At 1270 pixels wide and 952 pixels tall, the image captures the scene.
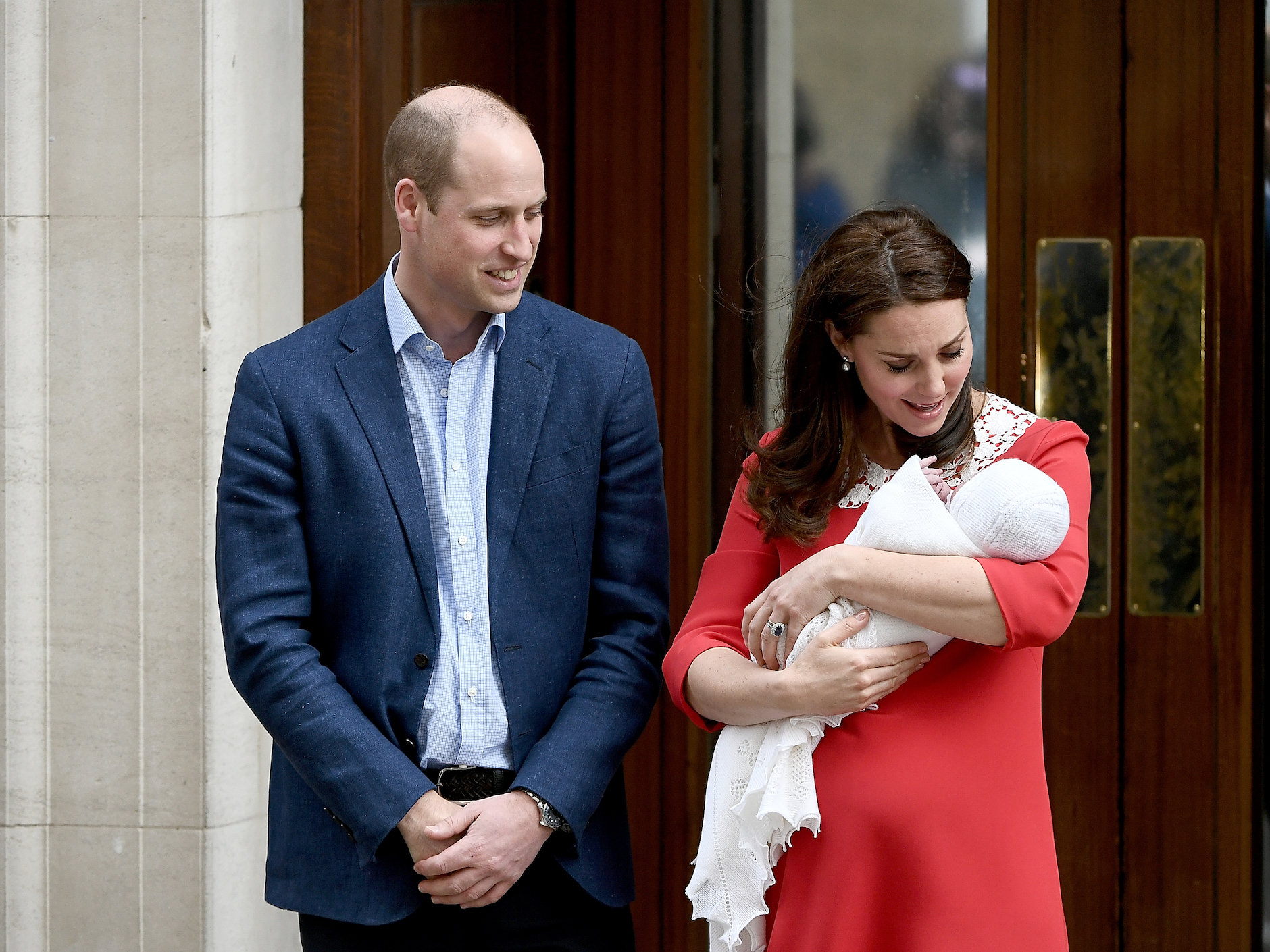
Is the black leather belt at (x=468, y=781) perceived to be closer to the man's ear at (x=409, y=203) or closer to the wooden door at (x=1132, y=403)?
the man's ear at (x=409, y=203)

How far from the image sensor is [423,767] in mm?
1895

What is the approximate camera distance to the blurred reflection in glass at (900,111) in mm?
2689

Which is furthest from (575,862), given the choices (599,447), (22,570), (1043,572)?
(22,570)

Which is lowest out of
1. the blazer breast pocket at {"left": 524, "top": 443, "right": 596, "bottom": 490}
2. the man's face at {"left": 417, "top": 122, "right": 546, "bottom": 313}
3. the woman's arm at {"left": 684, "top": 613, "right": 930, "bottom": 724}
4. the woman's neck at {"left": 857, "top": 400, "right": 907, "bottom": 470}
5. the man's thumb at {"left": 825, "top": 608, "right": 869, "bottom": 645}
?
the woman's arm at {"left": 684, "top": 613, "right": 930, "bottom": 724}

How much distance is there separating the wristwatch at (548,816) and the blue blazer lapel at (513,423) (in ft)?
0.96

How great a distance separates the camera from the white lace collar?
5.82ft

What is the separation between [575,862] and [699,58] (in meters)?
1.69

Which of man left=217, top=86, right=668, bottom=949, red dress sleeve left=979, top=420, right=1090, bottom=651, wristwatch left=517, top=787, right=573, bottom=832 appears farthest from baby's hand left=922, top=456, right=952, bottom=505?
wristwatch left=517, top=787, right=573, bottom=832

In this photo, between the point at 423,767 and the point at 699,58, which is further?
the point at 699,58

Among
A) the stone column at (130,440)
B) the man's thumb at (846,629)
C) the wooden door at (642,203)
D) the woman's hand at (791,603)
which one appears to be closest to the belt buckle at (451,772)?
the woman's hand at (791,603)

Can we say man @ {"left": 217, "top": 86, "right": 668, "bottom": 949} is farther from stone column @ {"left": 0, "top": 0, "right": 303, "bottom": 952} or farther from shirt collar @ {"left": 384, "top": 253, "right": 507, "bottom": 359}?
stone column @ {"left": 0, "top": 0, "right": 303, "bottom": 952}

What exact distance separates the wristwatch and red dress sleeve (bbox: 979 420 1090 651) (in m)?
0.64

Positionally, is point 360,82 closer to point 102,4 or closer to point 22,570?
point 102,4

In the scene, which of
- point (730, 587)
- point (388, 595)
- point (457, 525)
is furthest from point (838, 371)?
point (388, 595)
